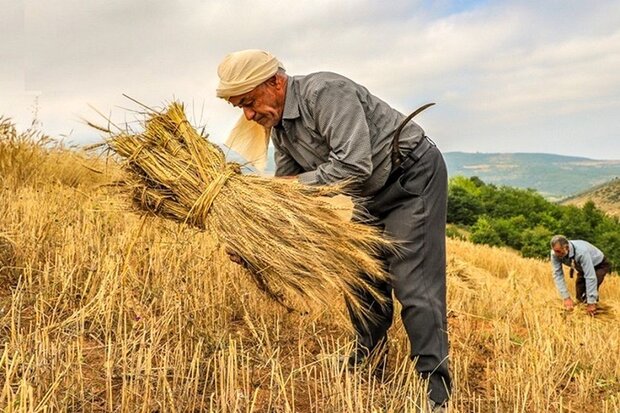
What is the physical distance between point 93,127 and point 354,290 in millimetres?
1455

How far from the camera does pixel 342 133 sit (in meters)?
2.58

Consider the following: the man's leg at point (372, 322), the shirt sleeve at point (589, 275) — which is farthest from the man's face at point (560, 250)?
the man's leg at point (372, 322)

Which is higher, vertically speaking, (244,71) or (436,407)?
(244,71)

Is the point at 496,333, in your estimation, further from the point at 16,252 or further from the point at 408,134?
the point at 16,252

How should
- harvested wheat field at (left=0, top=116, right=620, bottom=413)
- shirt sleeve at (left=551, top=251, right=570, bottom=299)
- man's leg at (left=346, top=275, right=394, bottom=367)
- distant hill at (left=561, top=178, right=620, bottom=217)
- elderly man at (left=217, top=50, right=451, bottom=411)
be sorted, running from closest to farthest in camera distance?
harvested wheat field at (left=0, top=116, right=620, bottom=413) → elderly man at (left=217, top=50, right=451, bottom=411) → man's leg at (left=346, top=275, right=394, bottom=367) → shirt sleeve at (left=551, top=251, right=570, bottom=299) → distant hill at (left=561, top=178, right=620, bottom=217)

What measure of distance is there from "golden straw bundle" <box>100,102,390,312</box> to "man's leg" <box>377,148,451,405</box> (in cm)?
12

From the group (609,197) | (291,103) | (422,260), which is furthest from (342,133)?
(609,197)

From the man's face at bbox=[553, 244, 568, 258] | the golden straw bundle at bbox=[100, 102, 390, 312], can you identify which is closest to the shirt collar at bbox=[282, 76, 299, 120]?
the golden straw bundle at bbox=[100, 102, 390, 312]

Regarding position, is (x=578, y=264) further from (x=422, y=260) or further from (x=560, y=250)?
(x=422, y=260)

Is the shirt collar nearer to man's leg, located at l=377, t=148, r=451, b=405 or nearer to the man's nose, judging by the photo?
the man's nose

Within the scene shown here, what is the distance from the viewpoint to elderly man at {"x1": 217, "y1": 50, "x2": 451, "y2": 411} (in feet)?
8.68

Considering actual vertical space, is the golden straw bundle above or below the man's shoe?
above

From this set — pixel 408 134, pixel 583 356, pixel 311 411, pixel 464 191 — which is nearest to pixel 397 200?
pixel 408 134

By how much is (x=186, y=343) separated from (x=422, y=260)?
44.9 inches
